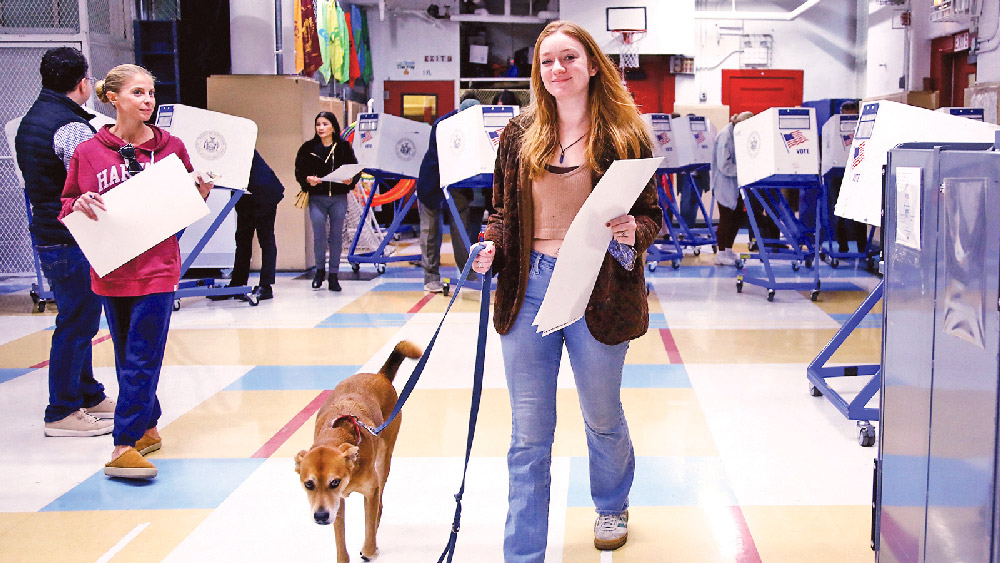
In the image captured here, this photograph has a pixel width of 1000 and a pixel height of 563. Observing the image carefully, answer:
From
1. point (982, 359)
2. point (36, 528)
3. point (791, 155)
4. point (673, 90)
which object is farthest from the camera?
point (673, 90)

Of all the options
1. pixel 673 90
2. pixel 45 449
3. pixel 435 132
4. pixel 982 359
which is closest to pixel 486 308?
pixel 982 359

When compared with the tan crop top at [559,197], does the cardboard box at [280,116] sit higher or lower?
higher

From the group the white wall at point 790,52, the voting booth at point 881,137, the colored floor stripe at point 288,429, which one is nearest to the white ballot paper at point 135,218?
the colored floor stripe at point 288,429

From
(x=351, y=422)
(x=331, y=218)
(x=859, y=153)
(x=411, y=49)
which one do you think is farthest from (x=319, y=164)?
(x=411, y=49)

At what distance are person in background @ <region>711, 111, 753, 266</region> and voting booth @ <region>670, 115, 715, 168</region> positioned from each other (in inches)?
11.8

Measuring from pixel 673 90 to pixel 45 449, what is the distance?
14628 mm

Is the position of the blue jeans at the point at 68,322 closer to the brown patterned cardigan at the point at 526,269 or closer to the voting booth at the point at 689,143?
the brown patterned cardigan at the point at 526,269

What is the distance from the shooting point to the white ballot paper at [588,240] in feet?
7.32

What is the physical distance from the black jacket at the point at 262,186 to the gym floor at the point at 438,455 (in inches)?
58.9

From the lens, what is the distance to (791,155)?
8.06 m

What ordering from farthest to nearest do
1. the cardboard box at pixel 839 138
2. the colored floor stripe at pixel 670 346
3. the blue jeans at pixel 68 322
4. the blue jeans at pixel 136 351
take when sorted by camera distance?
1. the cardboard box at pixel 839 138
2. the colored floor stripe at pixel 670 346
3. the blue jeans at pixel 68 322
4. the blue jeans at pixel 136 351

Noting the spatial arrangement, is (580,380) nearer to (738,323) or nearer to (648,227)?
(648,227)

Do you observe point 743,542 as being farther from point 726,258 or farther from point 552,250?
point 726,258

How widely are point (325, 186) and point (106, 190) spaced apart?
16.6 ft
